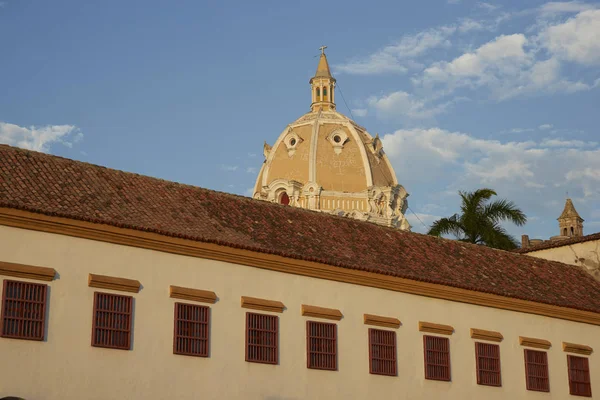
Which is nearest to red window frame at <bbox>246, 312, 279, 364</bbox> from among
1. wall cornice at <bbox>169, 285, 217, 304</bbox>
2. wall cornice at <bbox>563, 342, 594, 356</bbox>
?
wall cornice at <bbox>169, 285, 217, 304</bbox>

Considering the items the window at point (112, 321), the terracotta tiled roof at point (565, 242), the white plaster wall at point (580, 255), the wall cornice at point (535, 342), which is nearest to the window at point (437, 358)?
the wall cornice at point (535, 342)

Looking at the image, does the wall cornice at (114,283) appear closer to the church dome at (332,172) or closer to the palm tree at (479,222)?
the palm tree at (479,222)

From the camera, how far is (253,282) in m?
25.3

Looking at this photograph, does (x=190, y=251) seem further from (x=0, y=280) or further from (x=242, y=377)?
(x=0, y=280)

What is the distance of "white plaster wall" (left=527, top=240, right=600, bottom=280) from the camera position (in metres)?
36.0

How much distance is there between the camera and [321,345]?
2620cm

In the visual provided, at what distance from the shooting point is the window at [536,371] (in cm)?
3039

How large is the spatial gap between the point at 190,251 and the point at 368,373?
231 inches

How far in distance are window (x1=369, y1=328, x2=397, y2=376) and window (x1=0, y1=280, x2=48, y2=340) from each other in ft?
29.4

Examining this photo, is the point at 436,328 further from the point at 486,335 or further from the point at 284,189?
the point at 284,189

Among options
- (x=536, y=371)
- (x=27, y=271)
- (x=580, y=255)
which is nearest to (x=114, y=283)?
(x=27, y=271)

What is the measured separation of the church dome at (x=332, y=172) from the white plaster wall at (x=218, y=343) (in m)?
34.5

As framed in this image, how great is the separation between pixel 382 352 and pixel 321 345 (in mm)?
1986

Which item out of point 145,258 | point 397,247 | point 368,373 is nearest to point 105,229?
point 145,258
